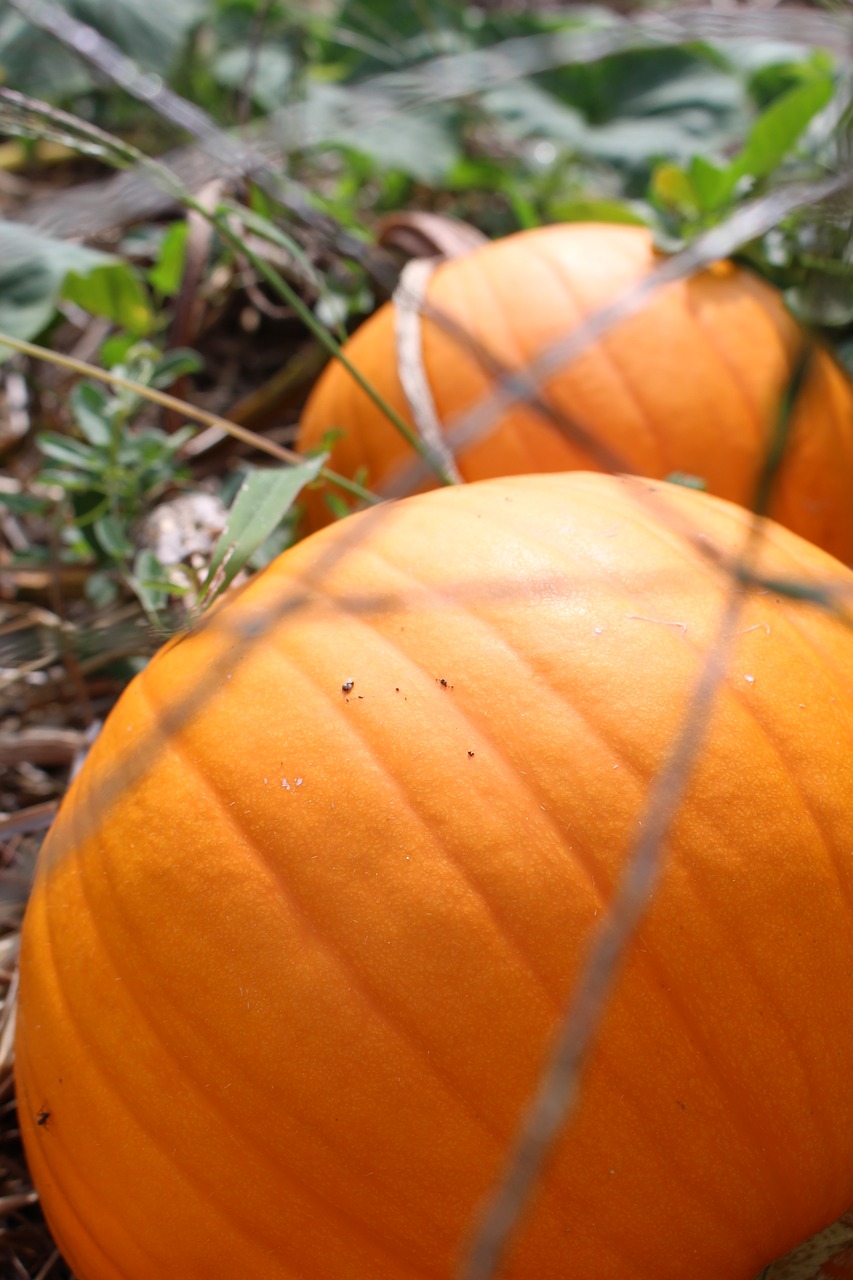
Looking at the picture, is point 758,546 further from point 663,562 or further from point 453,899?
point 453,899

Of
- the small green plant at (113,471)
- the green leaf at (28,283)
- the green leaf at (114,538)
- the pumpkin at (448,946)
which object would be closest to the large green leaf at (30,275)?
the green leaf at (28,283)

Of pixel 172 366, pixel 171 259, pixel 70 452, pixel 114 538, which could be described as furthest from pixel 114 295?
pixel 114 538

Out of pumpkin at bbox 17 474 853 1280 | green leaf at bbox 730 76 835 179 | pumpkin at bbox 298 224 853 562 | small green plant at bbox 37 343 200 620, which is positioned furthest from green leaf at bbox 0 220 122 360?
green leaf at bbox 730 76 835 179

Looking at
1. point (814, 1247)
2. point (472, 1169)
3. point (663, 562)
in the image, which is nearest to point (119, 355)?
point (663, 562)

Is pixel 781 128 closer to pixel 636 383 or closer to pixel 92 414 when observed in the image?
pixel 636 383

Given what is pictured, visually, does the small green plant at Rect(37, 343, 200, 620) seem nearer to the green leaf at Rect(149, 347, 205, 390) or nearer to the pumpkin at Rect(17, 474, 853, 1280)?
the green leaf at Rect(149, 347, 205, 390)

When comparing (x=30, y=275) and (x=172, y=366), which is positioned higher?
(x=30, y=275)
